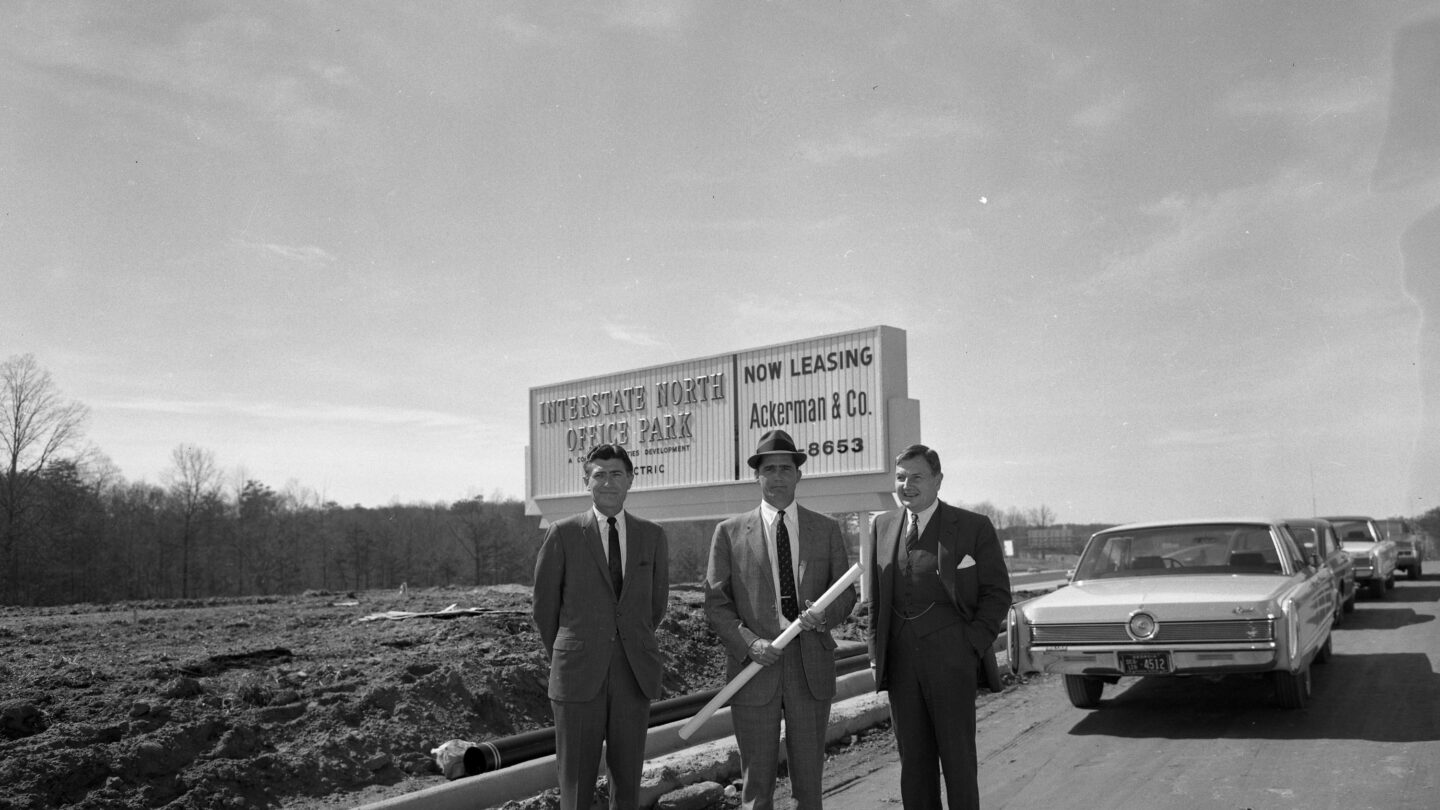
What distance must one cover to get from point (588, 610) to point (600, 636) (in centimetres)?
13

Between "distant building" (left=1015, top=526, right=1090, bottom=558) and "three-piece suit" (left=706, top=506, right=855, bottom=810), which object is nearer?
"three-piece suit" (left=706, top=506, right=855, bottom=810)

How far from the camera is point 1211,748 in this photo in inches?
273

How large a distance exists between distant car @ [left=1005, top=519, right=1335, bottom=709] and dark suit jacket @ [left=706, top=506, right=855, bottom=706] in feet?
13.2

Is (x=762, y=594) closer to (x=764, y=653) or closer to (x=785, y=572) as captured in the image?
(x=785, y=572)

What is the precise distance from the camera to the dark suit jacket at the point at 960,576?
457cm

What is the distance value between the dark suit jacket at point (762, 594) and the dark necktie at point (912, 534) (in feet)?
1.01

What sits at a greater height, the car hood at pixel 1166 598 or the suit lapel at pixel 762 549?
the suit lapel at pixel 762 549

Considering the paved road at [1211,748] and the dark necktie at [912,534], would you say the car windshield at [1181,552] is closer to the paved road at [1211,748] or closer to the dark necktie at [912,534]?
the paved road at [1211,748]

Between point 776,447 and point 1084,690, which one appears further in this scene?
point 1084,690

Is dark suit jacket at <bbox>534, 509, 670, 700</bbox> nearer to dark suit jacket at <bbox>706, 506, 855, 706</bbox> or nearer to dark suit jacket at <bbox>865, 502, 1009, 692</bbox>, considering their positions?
dark suit jacket at <bbox>706, 506, 855, 706</bbox>

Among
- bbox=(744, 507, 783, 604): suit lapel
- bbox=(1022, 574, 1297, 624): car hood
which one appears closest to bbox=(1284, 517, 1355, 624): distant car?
bbox=(1022, 574, 1297, 624): car hood

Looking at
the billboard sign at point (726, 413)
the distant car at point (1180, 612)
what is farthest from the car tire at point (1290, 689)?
the billboard sign at point (726, 413)

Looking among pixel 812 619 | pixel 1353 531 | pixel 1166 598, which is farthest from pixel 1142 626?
pixel 1353 531

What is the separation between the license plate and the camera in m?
7.55
